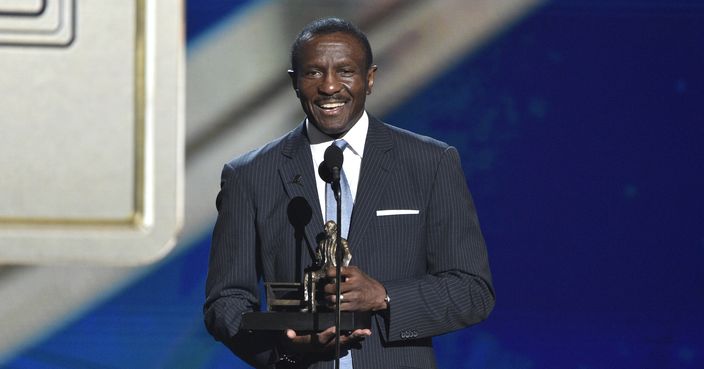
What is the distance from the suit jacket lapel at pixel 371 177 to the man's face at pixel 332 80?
6 cm

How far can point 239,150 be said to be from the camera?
12.9 ft

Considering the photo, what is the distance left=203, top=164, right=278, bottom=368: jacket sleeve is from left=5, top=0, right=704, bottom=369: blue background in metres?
1.56

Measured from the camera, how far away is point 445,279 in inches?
91.0

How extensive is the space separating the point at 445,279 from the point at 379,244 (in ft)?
0.43

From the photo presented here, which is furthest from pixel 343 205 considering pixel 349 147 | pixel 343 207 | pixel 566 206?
pixel 566 206

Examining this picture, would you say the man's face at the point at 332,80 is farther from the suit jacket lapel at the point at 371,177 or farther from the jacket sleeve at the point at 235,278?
the jacket sleeve at the point at 235,278

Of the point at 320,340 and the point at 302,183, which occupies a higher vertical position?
the point at 302,183

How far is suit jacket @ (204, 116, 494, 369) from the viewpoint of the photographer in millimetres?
2287

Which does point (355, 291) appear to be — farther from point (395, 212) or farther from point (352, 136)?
point (352, 136)

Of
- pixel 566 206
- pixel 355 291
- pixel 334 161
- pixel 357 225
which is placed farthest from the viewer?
pixel 566 206

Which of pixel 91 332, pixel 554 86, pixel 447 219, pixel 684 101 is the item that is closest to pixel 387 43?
pixel 554 86

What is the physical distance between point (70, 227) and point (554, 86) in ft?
10.0

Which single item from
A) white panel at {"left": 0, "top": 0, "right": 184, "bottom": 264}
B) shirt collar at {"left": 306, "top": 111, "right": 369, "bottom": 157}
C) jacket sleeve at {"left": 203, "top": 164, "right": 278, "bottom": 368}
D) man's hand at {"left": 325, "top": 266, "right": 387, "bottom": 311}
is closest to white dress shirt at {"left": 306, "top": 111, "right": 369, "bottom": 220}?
shirt collar at {"left": 306, "top": 111, "right": 369, "bottom": 157}

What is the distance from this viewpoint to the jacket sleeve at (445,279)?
2.26 meters
